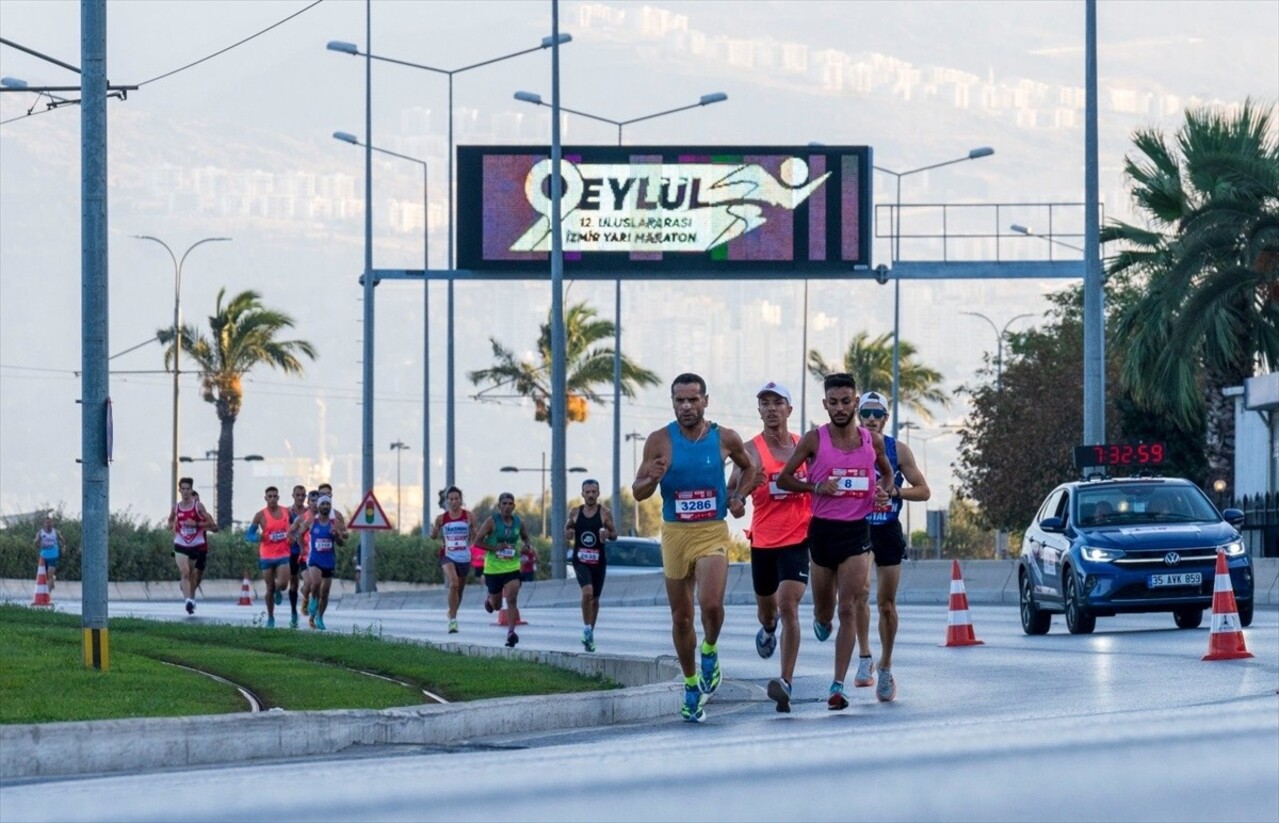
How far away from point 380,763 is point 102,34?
14.4 metres

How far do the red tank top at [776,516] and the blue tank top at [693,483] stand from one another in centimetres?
152

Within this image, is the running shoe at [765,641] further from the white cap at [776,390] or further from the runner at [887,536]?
the white cap at [776,390]

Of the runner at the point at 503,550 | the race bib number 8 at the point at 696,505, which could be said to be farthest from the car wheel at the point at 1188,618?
the race bib number 8 at the point at 696,505

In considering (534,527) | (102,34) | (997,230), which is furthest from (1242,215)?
(534,527)

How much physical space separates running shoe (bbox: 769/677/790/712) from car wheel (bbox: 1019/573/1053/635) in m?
10.4

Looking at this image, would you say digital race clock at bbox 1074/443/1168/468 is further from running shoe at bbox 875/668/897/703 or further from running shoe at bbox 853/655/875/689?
running shoe at bbox 875/668/897/703

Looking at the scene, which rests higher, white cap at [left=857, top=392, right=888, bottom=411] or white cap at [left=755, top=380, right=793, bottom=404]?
white cap at [left=755, top=380, right=793, bottom=404]

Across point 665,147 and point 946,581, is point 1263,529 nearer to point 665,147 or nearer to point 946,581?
point 946,581

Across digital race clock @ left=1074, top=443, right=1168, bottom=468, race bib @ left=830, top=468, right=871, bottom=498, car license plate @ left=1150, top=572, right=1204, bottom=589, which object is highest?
digital race clock @ left=1074, top=443, right=1168, bottom=468

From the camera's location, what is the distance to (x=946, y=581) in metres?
38.2

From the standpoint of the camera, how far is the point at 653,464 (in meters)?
12.5

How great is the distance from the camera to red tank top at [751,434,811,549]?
A: 46.6ft

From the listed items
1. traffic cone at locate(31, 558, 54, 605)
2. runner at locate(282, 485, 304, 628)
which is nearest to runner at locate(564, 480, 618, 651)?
runner at locate(282, 485, 304, 628)

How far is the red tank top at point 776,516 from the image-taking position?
14203 millimetres
